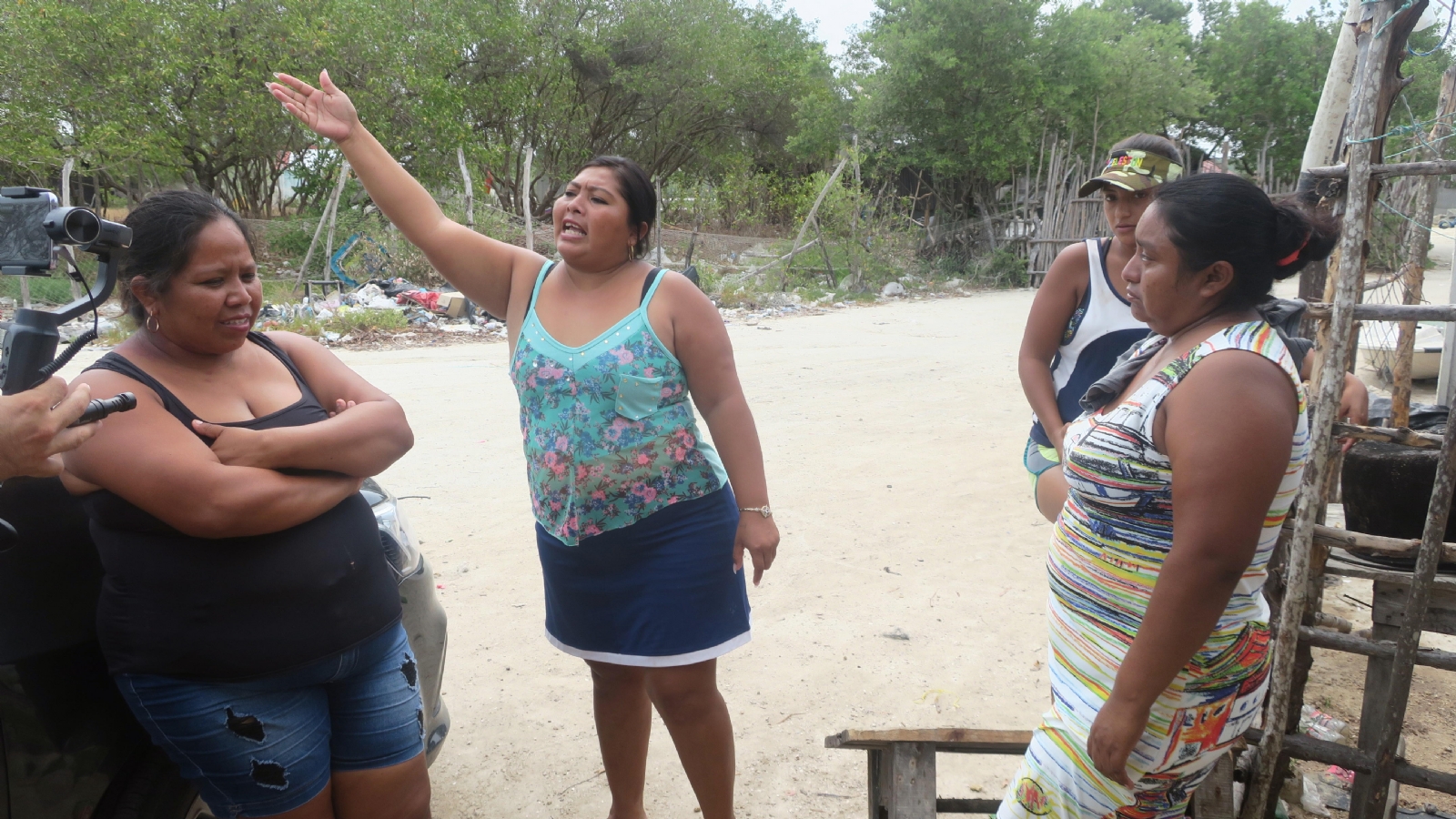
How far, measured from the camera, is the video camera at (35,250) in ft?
5.02

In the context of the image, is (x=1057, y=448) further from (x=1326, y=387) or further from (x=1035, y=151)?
(x=1035, y=151)

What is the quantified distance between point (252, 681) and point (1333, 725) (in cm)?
315

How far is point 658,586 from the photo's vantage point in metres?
2.20

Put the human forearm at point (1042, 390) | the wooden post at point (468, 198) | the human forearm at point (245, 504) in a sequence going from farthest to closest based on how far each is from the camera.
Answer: the wooden post at point (468, 198) → the human forearm at point (1042, 390) → the human forearm at point (245, 504)

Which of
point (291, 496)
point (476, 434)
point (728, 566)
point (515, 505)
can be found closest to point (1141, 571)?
point (728, 566)

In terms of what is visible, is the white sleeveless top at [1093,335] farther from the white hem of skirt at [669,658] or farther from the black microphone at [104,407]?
the black microphone at [104,407]

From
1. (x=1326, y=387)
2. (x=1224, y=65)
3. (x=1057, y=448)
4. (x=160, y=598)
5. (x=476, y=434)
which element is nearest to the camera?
(x=160, y=598)

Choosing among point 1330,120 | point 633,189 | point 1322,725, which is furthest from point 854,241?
point 633,189

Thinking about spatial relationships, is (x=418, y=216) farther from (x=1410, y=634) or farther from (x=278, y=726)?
(x=1410, y=634)

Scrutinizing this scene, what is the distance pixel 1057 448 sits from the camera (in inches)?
103

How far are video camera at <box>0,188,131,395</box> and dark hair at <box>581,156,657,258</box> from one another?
1.08 m

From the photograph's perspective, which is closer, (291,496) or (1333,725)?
(291,496)

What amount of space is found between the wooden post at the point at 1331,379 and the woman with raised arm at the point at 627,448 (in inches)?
49.6

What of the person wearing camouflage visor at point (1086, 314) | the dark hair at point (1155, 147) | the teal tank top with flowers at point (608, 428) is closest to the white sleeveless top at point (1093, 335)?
the person wearing camouflage visor at point (1086, 314)
